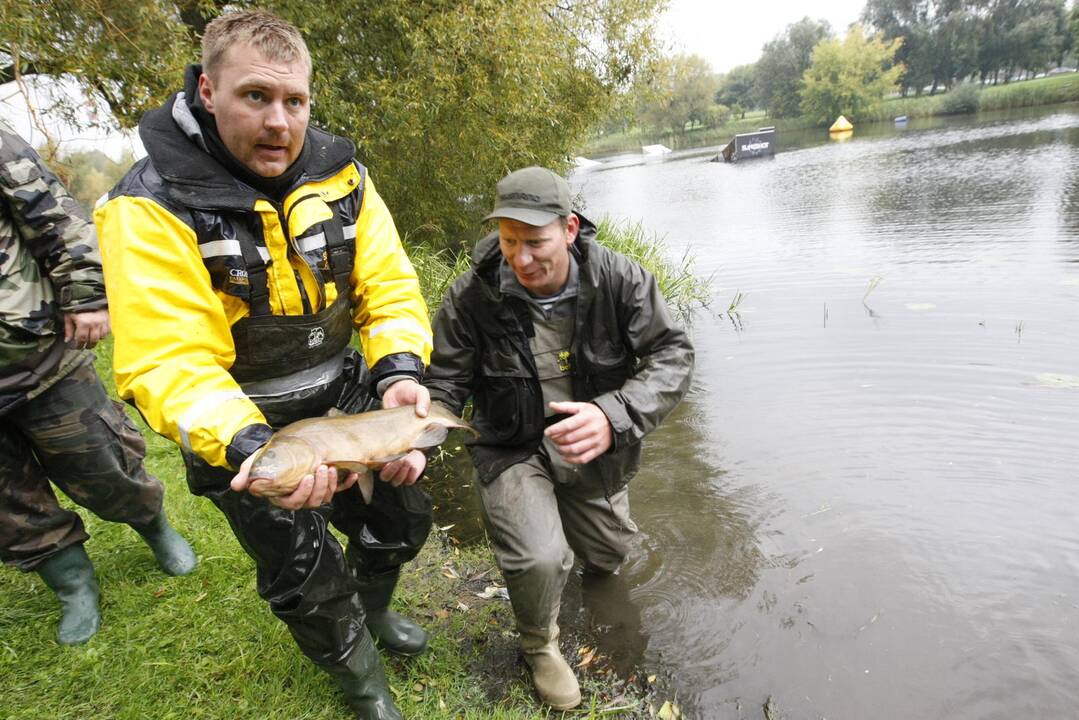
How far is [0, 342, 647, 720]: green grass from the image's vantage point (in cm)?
294

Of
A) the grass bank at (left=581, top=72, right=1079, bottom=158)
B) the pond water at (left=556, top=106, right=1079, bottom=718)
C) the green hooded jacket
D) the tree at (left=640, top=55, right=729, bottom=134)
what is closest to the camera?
the green hooded jacket

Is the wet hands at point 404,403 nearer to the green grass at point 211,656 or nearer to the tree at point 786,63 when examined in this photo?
the green grass at point 211,656

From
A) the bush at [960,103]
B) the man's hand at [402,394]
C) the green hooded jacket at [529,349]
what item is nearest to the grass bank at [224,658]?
the green hooded jacket at [529,349]

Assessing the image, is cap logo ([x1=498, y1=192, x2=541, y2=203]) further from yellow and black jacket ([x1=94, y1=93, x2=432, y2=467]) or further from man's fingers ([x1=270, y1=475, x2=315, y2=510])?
man's fingers ([x1=270, y1=475, x2=315, y2=510])

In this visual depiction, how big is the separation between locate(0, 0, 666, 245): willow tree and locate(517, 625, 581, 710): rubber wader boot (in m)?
6.71

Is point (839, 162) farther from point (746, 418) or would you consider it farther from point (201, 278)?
point (201, 278)

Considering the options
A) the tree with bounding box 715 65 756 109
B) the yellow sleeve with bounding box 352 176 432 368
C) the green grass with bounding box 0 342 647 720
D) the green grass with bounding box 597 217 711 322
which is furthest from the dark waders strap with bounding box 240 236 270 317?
the tree with bounding box 715 65 756 109

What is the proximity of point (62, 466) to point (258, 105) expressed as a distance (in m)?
2.23

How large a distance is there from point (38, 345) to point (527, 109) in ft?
24.4

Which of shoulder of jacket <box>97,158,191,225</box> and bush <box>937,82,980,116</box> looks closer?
shoulder of jacket <box>97,158,191,225</box>

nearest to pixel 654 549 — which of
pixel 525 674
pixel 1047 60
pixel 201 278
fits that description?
pixel 525 674

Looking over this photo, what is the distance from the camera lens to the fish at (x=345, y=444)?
2.02 meters

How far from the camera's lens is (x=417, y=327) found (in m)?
2.78

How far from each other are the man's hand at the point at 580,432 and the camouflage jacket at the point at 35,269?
2304 mm
